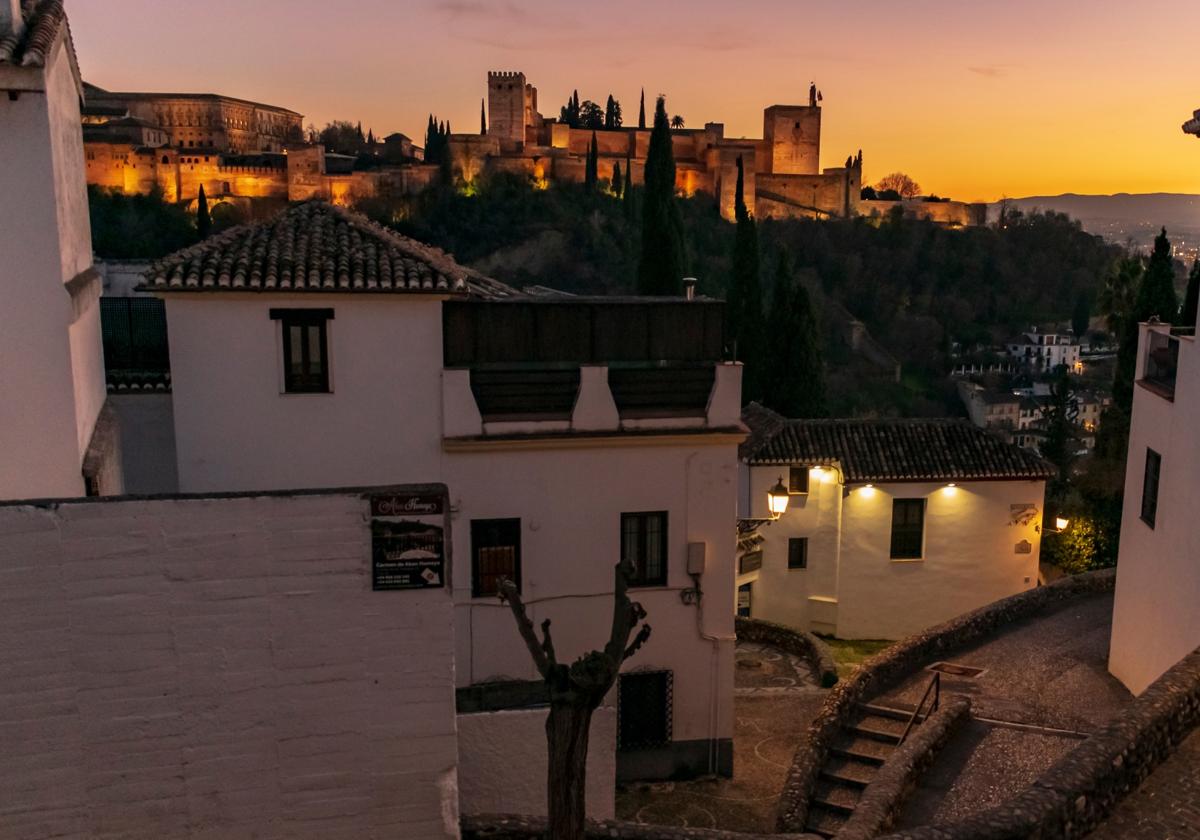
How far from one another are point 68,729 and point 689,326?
7.96 meters

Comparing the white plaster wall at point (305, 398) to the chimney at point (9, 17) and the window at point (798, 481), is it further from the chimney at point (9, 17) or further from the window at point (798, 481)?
the window at point (798, 481)

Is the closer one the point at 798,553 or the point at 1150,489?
the point at 1150,489

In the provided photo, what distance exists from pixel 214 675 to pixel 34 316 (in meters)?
3.80

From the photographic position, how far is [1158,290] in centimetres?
2369

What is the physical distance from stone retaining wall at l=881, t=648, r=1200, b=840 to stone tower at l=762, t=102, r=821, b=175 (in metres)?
89.2

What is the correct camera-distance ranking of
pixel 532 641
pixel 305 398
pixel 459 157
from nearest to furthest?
pixel 532 641, pixel 305 398, pixel 459 157

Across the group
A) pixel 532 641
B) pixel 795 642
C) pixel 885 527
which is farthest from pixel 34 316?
pixel 885 527

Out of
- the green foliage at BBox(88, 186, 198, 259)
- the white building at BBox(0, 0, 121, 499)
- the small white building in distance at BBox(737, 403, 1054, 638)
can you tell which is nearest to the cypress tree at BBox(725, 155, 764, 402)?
the small white building in distance at BBox(737, 403, 1054, 638)

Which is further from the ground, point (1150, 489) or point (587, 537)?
point (1150, 489)

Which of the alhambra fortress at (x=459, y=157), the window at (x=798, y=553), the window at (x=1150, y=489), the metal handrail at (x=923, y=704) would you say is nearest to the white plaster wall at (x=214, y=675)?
the metal handrail at (x=923, y=704)

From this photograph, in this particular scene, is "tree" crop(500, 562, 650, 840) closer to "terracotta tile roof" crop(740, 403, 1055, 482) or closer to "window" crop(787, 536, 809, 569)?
"terracotta tile roof" crop(740, 403, 1055, 482)

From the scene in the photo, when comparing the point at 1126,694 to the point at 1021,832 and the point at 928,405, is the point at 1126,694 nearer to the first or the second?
the point at 1021,832

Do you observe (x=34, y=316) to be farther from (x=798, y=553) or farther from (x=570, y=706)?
(x=798, y=553)

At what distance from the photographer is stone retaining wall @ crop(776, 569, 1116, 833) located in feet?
34.6
